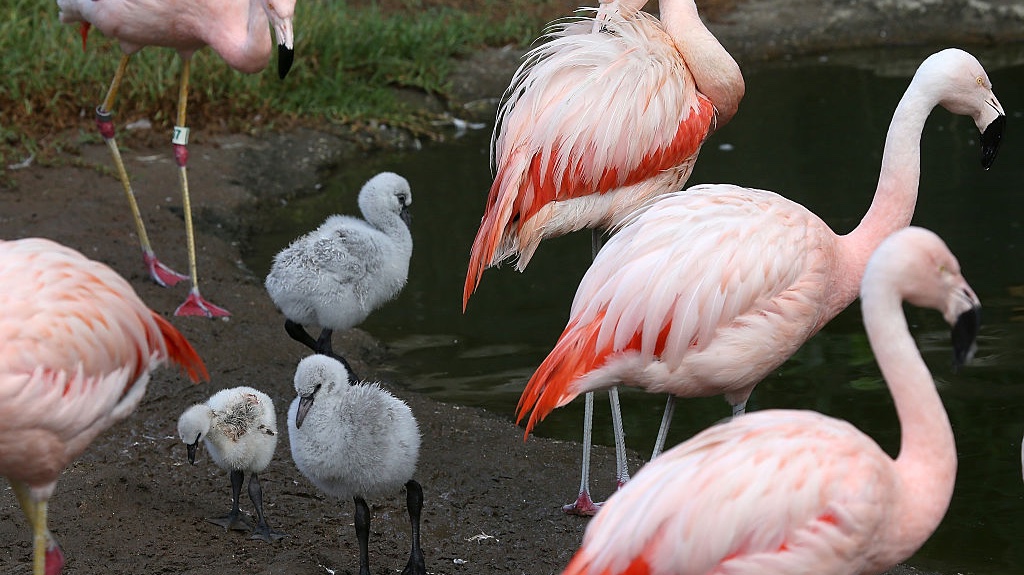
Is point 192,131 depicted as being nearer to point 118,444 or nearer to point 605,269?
point 118,444

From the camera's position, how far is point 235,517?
4082 millimetres

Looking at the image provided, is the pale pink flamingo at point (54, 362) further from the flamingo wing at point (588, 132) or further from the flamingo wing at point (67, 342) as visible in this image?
the flamingo wing at point (588, 132)

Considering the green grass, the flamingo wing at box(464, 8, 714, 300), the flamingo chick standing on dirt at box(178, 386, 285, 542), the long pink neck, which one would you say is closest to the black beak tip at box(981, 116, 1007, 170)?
the long pink neck

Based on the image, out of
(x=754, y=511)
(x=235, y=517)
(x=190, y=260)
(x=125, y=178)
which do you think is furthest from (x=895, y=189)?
(x=125, y=178)

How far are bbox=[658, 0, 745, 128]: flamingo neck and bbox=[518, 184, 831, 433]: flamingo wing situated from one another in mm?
987

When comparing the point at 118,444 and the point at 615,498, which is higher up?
the point at 615,498

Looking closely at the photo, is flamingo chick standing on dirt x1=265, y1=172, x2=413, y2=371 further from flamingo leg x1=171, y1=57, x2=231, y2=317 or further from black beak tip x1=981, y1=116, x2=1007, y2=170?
black beak tip x1=981, y1=116, x2=1007, y2=170

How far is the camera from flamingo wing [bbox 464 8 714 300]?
14.0 ft

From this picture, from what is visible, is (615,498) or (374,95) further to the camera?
(374,95)

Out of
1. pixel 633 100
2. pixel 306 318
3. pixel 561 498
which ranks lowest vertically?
pixel 561 498

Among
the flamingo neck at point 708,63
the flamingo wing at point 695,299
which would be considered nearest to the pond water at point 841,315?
the flamingo wing at point 695,299

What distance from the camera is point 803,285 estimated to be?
358 cm

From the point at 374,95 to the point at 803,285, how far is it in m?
5.35

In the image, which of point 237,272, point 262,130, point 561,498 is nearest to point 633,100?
point 561,498
